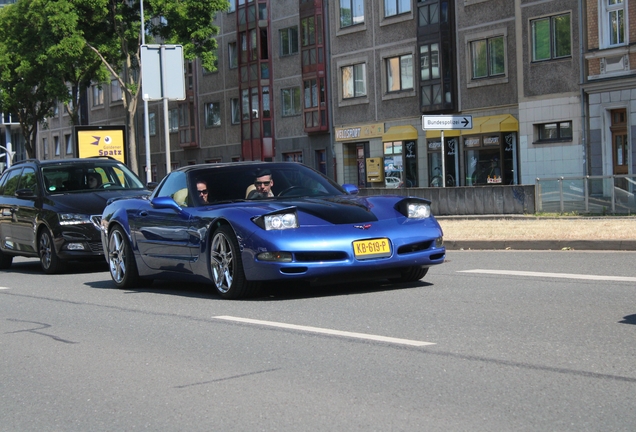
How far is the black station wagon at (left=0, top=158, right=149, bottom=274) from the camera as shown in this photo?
16172 millimetres

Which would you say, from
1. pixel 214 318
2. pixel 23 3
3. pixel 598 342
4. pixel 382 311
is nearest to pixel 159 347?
pixel 214 318

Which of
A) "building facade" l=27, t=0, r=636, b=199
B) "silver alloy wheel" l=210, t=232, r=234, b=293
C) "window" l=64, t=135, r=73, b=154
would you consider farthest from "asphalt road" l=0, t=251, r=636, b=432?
"window" l=64, t=135, r=73, b=154

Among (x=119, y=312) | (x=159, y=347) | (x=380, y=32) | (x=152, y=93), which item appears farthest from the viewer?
(x=380, y=32)

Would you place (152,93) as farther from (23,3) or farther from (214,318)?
(23,3)

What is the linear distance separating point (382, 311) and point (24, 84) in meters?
52.6

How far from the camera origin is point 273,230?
10.3 metres

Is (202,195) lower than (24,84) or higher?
lower

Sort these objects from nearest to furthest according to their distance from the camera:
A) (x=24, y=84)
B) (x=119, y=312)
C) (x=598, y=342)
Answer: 1. (x=598, y=342)
2. (x=119, y=312)
3. (x=24, y=84)

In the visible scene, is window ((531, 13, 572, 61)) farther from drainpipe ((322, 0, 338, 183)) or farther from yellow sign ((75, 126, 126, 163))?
yellow sign ((75, 126, 126, 163))

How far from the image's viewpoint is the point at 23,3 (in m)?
52.7

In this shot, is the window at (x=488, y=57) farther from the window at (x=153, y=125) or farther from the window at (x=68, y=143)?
the window at (x=68, y=143)

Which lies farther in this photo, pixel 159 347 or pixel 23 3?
pixel 23 3

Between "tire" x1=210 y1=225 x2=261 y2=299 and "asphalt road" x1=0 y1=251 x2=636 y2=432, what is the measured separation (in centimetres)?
16

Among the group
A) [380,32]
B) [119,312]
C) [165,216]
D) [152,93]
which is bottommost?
[119,312]
